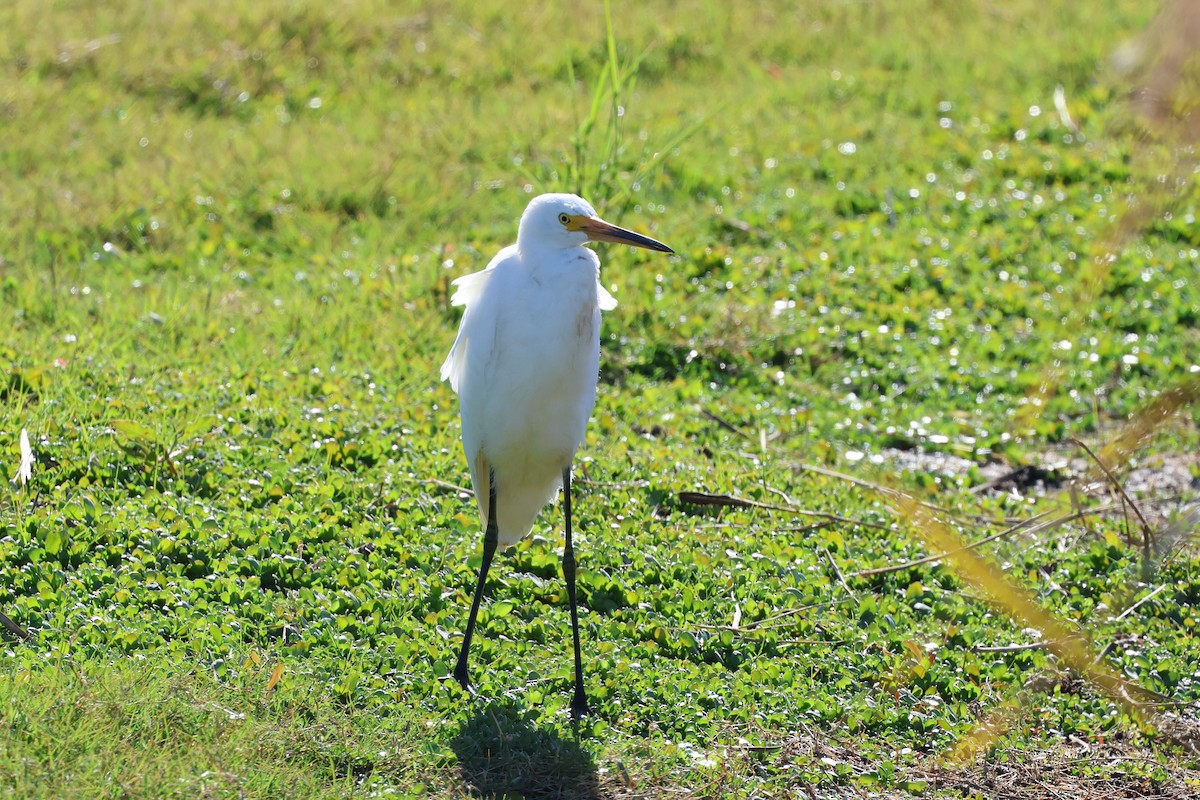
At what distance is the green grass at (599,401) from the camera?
12.8 ft

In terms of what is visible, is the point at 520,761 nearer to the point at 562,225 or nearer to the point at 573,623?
the point at 573,623

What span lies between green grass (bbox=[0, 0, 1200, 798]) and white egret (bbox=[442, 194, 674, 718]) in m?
0.46

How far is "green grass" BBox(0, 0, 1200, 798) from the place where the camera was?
390 cm

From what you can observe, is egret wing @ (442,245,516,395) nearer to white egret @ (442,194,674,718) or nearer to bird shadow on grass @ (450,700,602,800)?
white egret @ (442,194,674,718)

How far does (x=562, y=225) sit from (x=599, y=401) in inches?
86.7

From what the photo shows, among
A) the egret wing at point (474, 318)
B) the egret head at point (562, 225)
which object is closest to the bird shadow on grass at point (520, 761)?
the egret wing at point (474, 318)

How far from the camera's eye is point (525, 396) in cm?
429

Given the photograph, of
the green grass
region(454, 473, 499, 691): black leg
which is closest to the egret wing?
region(454, 473, 499, 691): black leg

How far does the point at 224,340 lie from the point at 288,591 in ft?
7.35

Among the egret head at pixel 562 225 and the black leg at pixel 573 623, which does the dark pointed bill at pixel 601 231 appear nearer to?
the egret head at pixel 562 225

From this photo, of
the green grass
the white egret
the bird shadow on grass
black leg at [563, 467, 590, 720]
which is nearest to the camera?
the bird shadow on grass

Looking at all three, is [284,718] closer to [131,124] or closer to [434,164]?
[434,164]

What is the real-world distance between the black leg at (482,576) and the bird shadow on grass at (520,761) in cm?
19

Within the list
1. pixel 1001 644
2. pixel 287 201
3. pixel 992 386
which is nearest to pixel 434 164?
pixel 287 201
